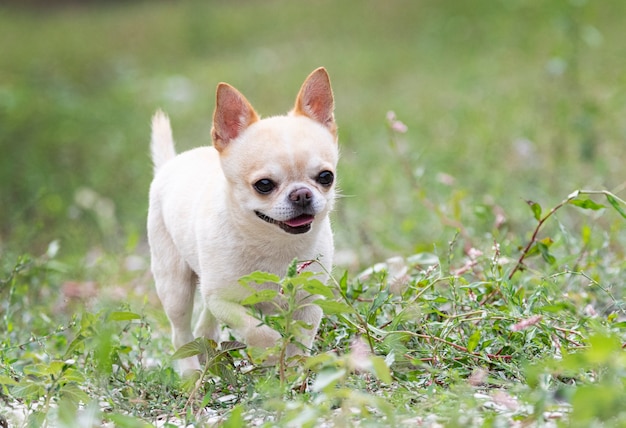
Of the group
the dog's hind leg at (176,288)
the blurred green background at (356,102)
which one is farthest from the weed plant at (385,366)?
the blurred green background at (356,102)

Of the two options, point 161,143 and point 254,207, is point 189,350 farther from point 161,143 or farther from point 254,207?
point 161,143

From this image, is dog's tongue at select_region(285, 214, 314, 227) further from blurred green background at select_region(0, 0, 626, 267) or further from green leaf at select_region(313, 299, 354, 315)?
blurred green background at select_region(0, 0, 626, 267)

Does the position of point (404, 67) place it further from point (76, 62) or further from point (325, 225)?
point (325, 225)

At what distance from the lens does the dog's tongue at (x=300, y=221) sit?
309 cm

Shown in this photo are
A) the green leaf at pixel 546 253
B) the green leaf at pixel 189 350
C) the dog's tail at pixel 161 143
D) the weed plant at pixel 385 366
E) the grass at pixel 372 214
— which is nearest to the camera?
the weed plant at pixel 385 366

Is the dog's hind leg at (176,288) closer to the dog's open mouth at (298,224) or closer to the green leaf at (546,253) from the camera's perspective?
the dog's open mouth at (298,224)

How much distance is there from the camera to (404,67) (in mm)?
12414

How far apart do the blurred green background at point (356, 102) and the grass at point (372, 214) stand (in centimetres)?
4

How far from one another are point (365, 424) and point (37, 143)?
7084 millimetres

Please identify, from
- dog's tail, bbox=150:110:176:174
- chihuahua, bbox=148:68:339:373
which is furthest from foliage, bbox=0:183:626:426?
dog's tail, bbox=150:110:176:174

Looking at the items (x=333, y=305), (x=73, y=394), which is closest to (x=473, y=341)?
(x=333, y=305)

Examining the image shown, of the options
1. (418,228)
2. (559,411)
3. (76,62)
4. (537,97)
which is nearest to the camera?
(559,411)

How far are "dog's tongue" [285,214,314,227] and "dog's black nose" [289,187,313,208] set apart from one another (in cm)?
6

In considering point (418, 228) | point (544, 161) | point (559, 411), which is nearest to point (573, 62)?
point (544, 161)
